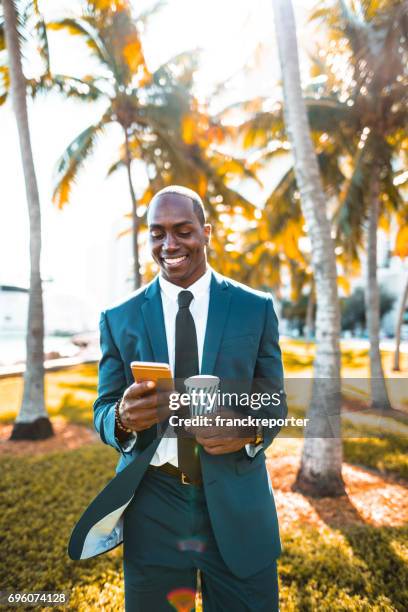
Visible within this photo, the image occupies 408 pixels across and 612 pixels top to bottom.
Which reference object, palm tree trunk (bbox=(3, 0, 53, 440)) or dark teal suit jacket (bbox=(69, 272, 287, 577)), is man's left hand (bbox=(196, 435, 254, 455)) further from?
palm tree trunk (bbox=(3, 0, 53, 440))

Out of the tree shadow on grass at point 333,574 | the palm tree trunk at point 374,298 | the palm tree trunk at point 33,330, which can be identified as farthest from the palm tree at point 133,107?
the tree shadow on grass at point 333,574

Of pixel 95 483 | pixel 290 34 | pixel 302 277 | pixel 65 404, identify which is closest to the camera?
pixel 290 34

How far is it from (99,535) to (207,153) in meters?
13.5

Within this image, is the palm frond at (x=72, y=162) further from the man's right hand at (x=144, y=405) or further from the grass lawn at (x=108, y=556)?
the man's right hand at (x=144, y=405)

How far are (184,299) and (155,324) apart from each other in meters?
0.18

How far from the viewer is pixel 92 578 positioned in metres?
3.40

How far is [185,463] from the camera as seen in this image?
1.71 m

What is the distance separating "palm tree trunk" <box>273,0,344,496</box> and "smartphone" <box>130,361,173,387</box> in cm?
388

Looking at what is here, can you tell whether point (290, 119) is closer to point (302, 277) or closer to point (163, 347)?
point (163, 347)

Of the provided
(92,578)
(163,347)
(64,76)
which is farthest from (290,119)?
(64,76)

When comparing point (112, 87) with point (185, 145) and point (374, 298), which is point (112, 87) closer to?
point (185, 145)

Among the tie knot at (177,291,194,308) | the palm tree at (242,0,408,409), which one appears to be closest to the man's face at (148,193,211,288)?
the tie knot at (177,291,194,308)

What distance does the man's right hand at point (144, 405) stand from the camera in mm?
1341

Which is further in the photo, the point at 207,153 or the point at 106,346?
the point at 207,153
